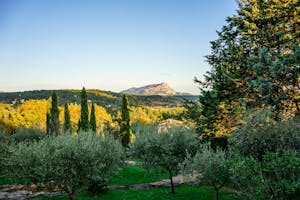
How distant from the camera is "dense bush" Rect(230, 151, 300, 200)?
9867 millimetres

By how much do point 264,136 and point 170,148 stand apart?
440 inches

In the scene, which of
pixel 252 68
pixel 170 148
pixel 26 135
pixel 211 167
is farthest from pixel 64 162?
pixel 26 135

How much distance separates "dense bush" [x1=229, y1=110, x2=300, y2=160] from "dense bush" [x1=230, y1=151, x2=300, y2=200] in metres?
2.19

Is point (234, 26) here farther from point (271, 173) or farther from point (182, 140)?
point (271, 173)

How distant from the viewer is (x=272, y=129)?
44.4 ft

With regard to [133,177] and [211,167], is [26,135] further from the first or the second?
[211,167]

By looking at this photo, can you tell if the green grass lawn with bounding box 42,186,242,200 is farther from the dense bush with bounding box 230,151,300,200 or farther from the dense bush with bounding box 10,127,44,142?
the dense bush with bounding box 10,127,44,142

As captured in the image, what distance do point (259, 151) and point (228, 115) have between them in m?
13.6

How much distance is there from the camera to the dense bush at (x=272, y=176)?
987 cm

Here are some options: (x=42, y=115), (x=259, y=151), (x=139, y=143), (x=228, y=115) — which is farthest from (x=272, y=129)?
(x=42, y=115)

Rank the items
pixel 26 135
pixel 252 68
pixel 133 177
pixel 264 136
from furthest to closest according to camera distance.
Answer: pixel 26 135 → pixel 133 177 → pixel 252 68 → pixel 264 136

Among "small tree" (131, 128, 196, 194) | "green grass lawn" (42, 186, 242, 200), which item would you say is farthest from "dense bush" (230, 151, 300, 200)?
"small tree" (131, 128, 196, 194)

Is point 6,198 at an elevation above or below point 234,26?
below

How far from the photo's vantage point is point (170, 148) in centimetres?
2377
